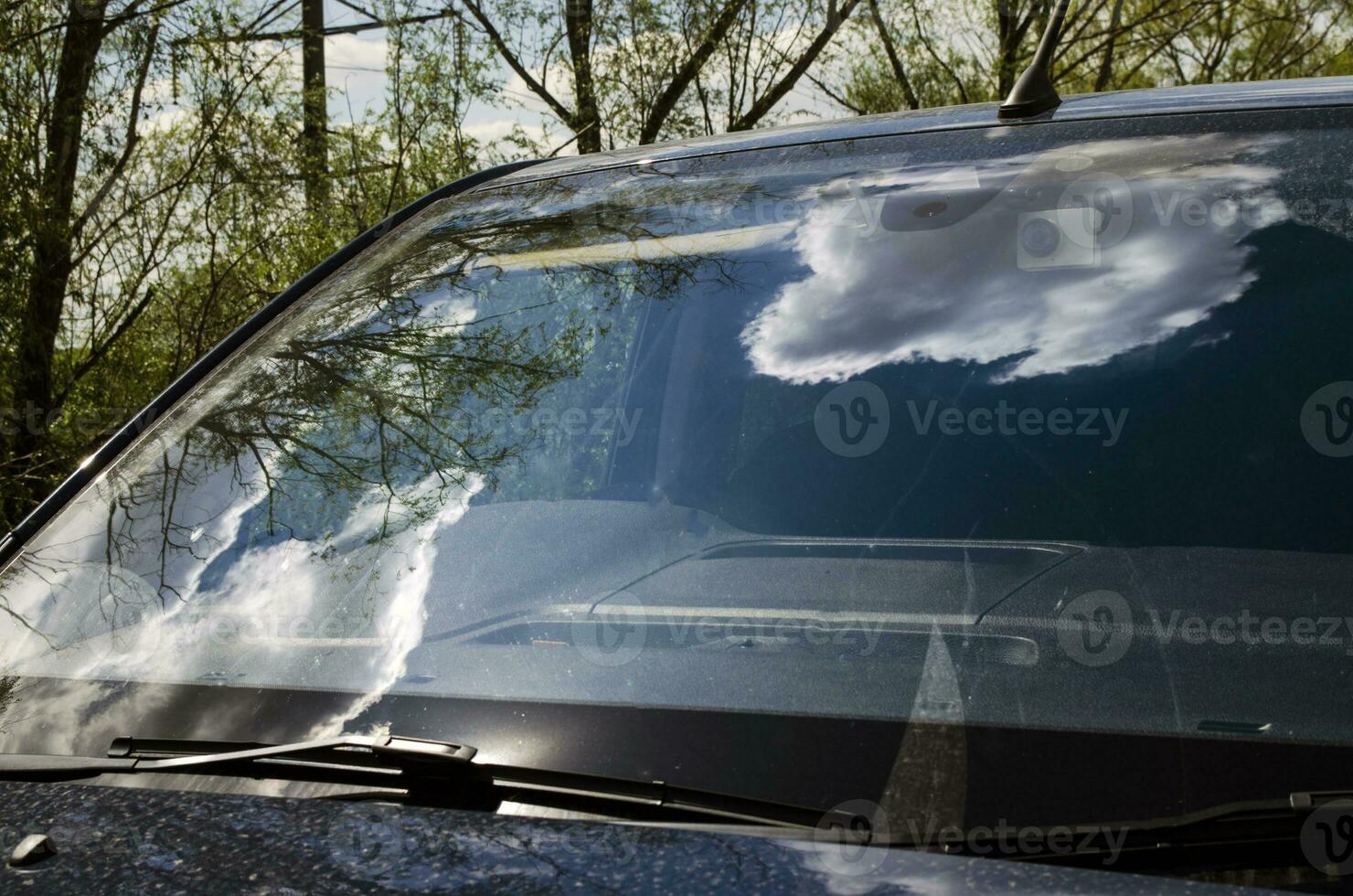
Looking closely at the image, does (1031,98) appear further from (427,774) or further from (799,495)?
(427,774)

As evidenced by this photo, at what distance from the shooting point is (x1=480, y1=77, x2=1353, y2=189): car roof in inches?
65.6

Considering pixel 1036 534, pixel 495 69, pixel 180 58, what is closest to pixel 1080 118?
pixel 1036 534

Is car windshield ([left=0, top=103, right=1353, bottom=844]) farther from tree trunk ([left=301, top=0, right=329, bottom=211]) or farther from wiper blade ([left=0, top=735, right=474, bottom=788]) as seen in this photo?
tree trunk ([left=301, top=0, right=329, bottom=211])

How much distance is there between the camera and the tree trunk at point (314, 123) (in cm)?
737

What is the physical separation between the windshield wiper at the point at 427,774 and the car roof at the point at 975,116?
108cm

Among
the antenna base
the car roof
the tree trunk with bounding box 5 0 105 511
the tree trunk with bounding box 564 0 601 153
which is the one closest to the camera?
the car roof

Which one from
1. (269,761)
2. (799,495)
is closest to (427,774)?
(269,761)

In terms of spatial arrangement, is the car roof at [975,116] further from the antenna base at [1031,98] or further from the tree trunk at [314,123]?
the tree trunk at [314,123]

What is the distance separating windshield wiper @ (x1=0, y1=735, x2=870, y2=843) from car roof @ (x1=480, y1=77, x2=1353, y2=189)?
42.5 inches

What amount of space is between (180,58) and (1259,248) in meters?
5.76

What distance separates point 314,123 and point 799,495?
23.1 ft

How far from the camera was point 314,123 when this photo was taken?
7.85 metres

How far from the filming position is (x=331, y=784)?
1169 millimetres

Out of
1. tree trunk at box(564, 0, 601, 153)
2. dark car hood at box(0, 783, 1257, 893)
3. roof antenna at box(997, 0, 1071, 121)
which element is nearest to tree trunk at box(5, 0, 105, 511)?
tree trunk at box(564, 0, 601, 153)
